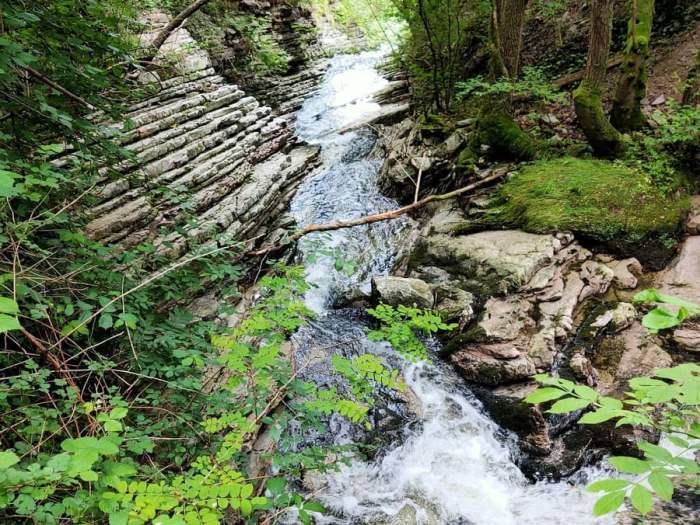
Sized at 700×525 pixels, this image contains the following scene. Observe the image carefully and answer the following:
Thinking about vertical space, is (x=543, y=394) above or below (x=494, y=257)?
above

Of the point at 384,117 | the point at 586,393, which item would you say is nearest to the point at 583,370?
the point at 586,393

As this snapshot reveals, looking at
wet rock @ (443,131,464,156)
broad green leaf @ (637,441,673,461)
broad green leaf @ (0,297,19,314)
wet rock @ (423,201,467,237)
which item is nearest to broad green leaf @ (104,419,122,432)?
broad green leaf @ (0,297,19,314)

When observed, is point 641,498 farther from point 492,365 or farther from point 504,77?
point 504,77

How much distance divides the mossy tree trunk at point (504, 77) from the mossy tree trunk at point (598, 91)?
877 mm

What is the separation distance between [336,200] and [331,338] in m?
3.67

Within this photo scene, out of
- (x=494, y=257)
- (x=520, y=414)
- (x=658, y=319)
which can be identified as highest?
(x=658, y=319)

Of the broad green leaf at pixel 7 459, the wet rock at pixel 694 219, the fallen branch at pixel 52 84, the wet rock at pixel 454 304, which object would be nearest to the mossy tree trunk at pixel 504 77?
the wet rock at pixel 694 219

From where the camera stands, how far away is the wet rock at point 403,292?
15.0ft

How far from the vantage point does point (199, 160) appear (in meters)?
6.69

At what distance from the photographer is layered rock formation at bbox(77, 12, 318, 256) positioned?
4832mm

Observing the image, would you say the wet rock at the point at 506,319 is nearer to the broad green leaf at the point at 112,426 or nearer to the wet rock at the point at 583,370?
the wet rock at the point at 583,370

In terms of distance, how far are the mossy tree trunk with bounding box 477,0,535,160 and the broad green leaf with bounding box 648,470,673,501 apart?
19.1ft

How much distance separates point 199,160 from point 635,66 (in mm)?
6820

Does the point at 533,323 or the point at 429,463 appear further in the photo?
the point at 533,323
